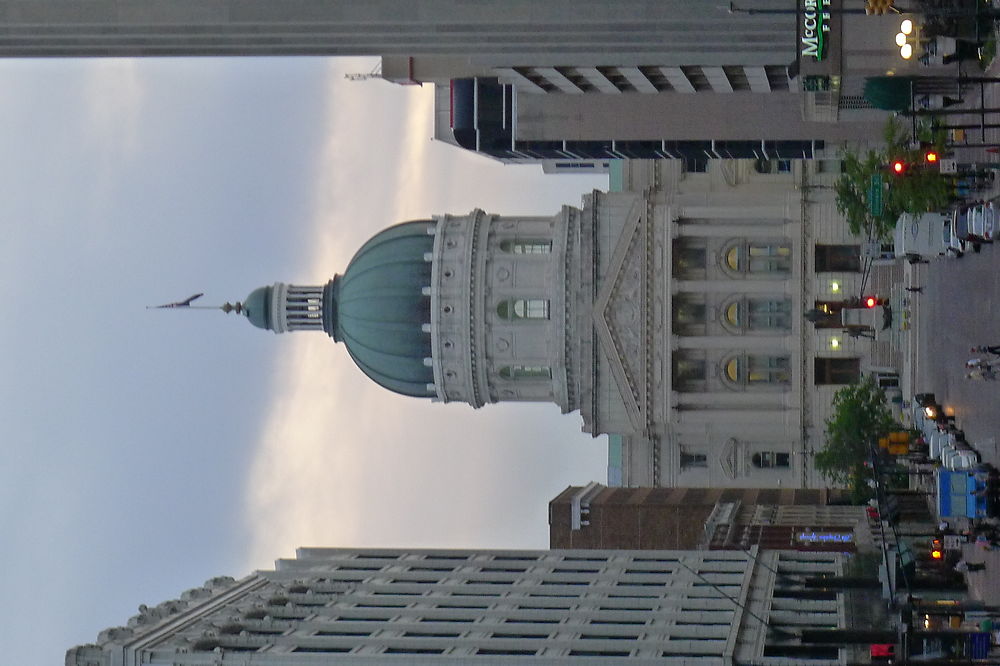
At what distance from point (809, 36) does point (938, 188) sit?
6998 mm

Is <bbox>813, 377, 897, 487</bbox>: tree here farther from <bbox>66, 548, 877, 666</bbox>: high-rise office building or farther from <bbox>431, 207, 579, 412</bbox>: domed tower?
<bbox>431, 207, 579, 412</bbox>: domed tower

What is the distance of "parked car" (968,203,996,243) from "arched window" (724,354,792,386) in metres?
48.2

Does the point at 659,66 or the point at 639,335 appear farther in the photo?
the point at 639,335

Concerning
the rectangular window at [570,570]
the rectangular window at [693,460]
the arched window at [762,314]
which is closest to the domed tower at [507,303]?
the rectangular window at [693,460]

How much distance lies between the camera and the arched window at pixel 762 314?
320 feet

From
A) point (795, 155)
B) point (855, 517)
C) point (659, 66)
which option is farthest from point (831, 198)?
point (659, 66)

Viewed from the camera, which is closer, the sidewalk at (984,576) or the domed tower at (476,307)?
the sidewalk at (984,576)

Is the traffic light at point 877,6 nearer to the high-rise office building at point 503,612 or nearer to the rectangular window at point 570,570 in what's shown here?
the high-rise office building at point 503,612

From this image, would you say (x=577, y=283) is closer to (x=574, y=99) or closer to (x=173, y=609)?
(x=574, y=99)

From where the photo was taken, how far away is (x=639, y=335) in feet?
327

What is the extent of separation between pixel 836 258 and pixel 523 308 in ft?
64.3

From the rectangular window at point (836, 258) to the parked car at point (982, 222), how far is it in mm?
47120

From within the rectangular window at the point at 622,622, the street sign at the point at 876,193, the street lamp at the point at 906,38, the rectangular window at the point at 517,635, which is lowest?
the rectangular window at the point at 517,635

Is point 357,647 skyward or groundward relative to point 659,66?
groundward
